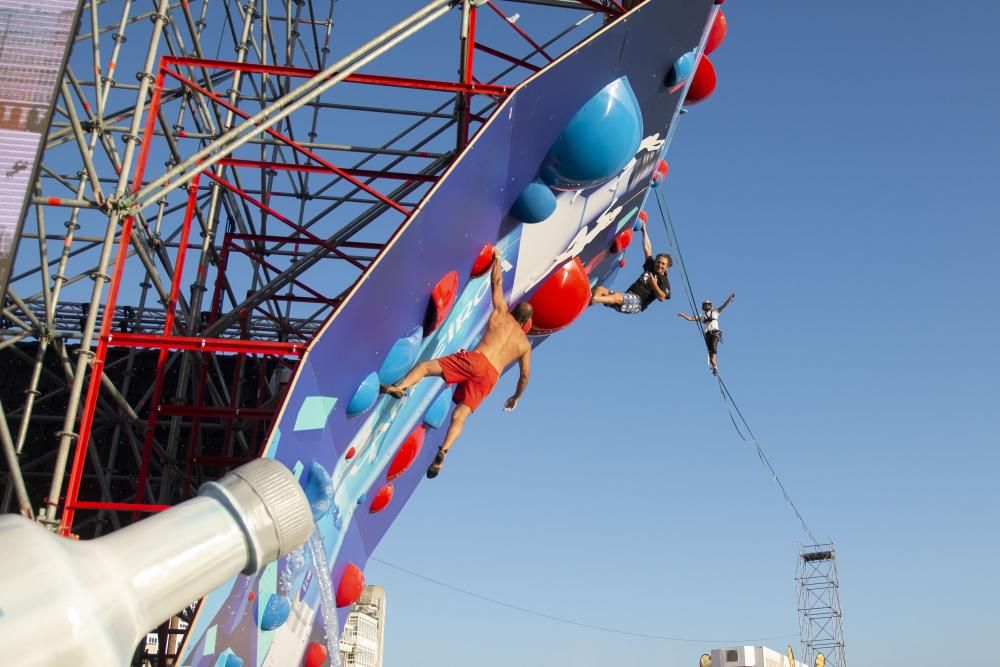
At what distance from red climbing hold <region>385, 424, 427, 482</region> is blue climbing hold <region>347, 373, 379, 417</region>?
2.37 meters

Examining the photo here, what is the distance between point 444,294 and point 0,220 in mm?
3524

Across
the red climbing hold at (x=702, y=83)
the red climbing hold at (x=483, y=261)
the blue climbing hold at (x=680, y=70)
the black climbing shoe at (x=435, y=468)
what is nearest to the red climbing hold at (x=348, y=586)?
the black climbing shoe at (x=435, y=468)

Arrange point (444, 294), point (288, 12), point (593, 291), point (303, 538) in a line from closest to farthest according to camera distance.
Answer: point (303, 538)
point (444, 294)
point (593, 291)
point (288, 12)

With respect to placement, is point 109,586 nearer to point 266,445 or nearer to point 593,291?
point 266,445

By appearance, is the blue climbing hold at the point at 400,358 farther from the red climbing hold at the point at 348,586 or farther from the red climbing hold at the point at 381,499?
the red climbing hold at the point at 348,586

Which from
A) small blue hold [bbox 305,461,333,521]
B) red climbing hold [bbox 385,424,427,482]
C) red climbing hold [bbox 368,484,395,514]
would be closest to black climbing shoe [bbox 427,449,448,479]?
red climbing hold [bbox 385,424,427,482]

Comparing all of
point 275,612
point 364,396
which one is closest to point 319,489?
point 364,396

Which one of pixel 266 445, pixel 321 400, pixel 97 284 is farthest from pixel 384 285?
pixel 97 284

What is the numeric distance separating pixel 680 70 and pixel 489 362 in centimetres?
355

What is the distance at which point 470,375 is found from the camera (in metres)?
9.73

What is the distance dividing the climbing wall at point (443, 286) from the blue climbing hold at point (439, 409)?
2cm

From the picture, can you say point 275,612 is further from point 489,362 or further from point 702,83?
point 702,83

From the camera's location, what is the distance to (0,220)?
6453mm

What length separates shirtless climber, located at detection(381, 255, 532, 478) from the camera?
31.1 feet
